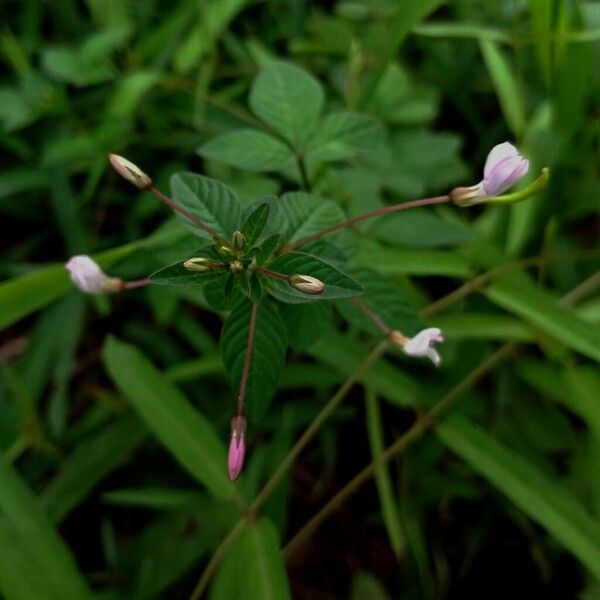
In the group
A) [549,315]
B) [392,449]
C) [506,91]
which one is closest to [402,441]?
[392,449]

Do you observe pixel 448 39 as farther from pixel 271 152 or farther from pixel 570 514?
pixel 570 514

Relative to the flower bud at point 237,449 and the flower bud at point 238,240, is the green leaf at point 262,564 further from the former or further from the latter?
the flower bud at point 238,240

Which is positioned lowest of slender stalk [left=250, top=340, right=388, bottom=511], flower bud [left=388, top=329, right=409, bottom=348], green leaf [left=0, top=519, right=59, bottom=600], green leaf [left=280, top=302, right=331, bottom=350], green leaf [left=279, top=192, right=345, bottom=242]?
slender stalk [left=250, top=340, right=388, bottom=511]

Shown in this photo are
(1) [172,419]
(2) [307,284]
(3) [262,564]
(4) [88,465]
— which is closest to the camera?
(2) [307,284]

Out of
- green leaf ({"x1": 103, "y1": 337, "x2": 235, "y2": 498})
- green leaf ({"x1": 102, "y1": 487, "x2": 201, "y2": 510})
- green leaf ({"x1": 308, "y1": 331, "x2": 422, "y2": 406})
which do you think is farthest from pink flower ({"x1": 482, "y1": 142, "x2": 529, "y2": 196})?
green leaf ({"x1": 102, "y1": 487, "x2": 201, "y2": 510})

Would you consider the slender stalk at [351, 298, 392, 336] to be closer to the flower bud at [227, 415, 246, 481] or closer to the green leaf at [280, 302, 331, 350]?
the green leaf at [280, 302, 331, 350]

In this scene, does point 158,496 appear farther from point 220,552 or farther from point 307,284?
point 307,284
